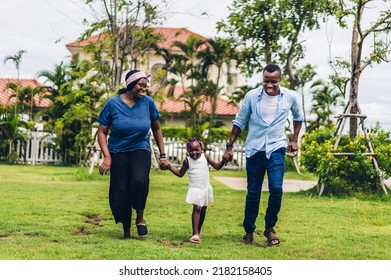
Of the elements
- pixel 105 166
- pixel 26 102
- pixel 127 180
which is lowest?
pixel 127 180

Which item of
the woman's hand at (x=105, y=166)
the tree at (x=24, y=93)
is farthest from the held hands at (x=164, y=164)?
the tree at (x=24, y=93)

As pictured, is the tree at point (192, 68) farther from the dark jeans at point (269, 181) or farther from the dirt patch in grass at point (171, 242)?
the dirt patch in grass at point (171, 242)

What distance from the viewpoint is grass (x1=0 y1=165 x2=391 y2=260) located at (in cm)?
658

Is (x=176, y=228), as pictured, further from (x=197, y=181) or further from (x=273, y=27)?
(x=273, y=27)

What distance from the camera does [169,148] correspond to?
25.4 metres

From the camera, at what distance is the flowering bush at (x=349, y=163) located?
13523 mm

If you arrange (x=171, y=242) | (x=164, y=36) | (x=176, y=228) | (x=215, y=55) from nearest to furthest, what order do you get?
(x=171, y=242), (x=176, y=228), (x=164, y=36), (x=215, y=55)

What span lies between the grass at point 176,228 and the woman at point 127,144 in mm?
447

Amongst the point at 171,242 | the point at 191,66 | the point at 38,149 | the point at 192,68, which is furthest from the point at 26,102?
the point at 171,242

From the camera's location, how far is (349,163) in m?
13.6

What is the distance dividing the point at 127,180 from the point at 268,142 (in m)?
1.54

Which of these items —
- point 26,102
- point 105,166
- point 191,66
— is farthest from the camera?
point 191,66
